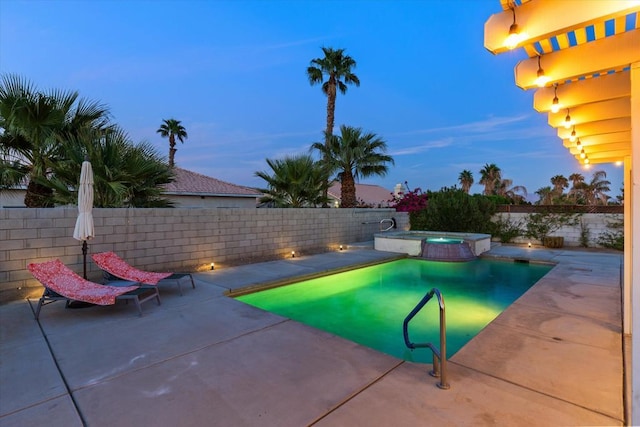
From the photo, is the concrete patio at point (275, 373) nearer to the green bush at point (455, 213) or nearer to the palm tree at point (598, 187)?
the green bush at point (455, 213)

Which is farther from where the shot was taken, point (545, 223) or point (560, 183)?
point (560, 183)

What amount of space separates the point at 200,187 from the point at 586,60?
50.5ft

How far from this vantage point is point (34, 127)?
553cm

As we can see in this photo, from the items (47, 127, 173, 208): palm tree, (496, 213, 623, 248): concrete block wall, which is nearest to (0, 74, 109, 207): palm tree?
(47, 127, 173, 208): palm tree

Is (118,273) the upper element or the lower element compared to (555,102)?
lower

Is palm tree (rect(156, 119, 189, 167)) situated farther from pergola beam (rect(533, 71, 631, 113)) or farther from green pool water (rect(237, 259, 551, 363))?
pergola beam (rect(533, 71, 631, 113))

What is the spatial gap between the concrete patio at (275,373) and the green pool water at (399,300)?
917mm

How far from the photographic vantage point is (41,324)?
3.86m

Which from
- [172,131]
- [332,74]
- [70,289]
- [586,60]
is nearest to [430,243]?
[586,60]

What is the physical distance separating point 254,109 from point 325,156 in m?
17.7

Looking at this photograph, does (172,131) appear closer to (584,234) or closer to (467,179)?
(584,234)

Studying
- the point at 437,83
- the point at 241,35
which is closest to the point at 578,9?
the point at 241,35

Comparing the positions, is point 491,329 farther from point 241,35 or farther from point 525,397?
point 241,35

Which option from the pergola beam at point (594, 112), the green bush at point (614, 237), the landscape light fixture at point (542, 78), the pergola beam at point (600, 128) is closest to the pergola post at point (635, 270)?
the landscape light fixture at point (542, 78)
